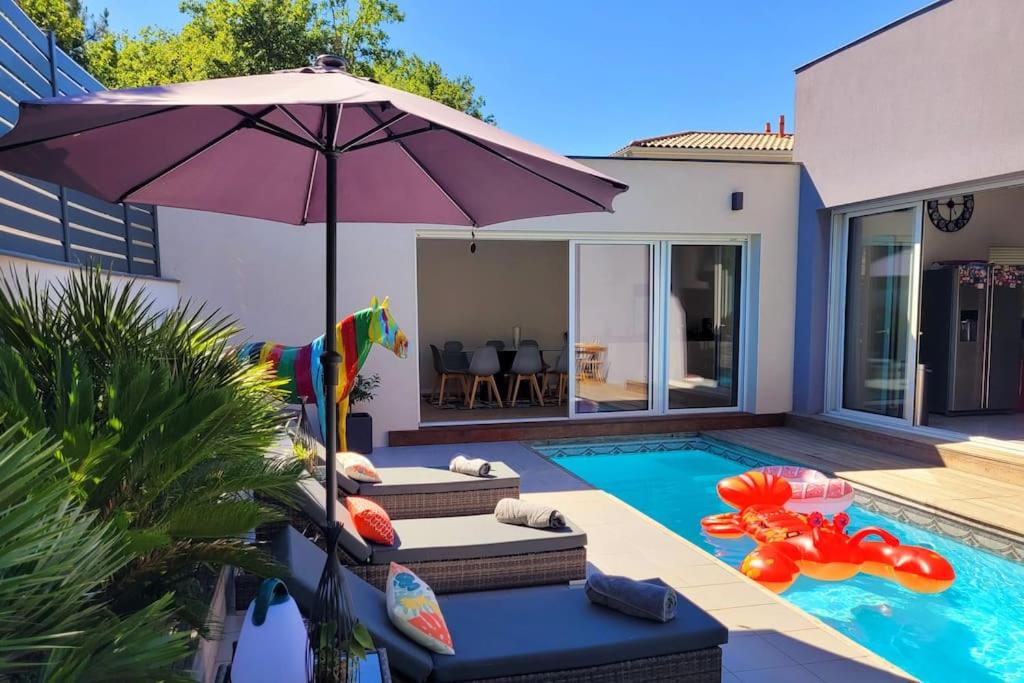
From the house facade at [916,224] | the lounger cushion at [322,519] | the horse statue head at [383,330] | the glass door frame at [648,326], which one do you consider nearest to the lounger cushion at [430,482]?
the lounger cushion at [322,519]

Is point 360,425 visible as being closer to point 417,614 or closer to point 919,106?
point 417,614

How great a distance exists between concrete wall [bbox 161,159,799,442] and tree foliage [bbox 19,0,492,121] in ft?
49.6

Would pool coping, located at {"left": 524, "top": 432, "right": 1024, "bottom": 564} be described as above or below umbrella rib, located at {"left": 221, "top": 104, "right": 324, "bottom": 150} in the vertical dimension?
below

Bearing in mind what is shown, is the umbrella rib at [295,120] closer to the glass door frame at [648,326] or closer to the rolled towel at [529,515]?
the rolled towel at [529,515]

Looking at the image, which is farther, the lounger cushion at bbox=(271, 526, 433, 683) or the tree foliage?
the tree foliage

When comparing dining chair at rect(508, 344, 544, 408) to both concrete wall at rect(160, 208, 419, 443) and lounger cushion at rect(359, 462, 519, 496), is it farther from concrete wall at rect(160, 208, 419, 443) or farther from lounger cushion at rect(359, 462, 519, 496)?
→ lounger cushion at rect(359, 462, 519, 496)

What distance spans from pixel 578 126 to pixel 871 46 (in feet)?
88.9

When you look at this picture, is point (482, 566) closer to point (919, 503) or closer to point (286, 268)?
point (919, 503)

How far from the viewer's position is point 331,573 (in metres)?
2.22

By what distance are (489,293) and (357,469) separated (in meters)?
8.84

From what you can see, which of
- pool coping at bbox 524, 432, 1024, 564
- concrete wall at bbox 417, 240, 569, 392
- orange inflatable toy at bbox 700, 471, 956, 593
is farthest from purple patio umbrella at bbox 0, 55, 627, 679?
concrete wall at bbox 417, 240, 569, 392

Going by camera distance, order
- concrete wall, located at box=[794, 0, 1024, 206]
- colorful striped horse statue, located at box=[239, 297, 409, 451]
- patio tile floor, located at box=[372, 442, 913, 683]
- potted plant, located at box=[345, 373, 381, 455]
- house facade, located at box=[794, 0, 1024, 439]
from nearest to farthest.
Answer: patio tile floor, located at box=[372, 442, 913, 683], colorful striped horse statue, located at box=[239, 297, 409, 451], concrete wall, located at box=[794, 0, 1024, 206], house facade, located at box=[794, 0, 1024, 439], potted plant, located at box=[345, 373, 381, 455]

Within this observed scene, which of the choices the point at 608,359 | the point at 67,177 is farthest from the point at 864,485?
the point at 67,177

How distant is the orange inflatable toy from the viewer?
4660 mm
